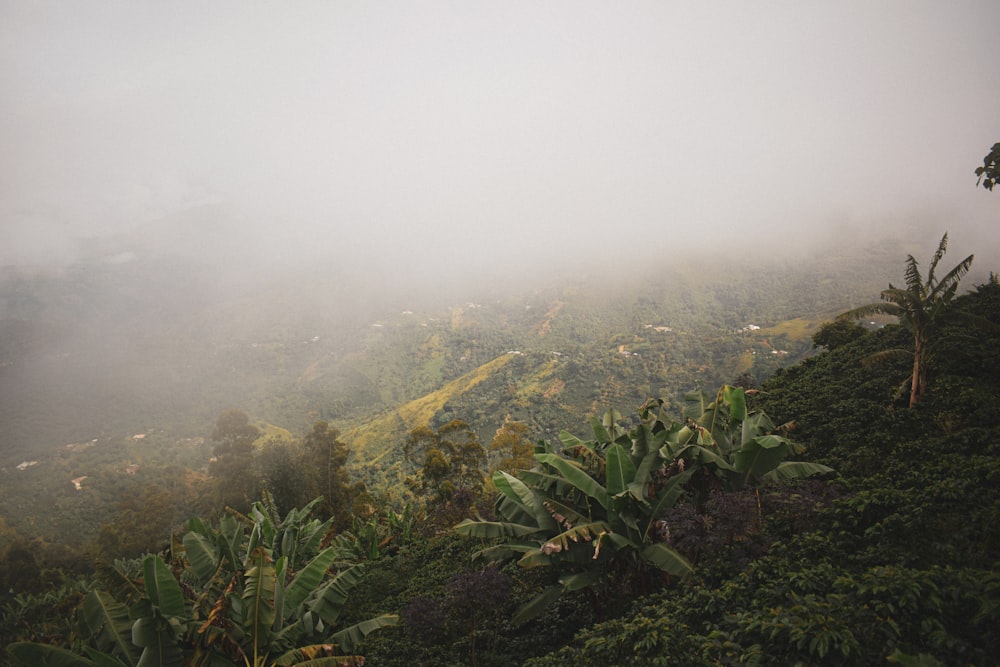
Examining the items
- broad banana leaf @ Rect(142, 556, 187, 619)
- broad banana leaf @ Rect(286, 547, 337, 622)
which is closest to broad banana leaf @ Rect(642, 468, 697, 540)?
broad banana leaf @ Rect(286, 547, 337, 622)

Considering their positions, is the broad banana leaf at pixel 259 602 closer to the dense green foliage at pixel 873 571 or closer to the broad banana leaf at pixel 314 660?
the broad banana leaf at pixel 314 660

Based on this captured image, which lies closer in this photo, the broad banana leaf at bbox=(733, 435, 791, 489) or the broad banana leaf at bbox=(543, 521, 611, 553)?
the broad banana leaf at bbox=(543, 521, 611, 553)

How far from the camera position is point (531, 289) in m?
182

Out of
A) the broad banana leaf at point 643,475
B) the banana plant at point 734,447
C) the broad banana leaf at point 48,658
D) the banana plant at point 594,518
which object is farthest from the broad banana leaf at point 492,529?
the broad banana leaf at point 48,658

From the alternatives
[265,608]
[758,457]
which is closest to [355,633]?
[265,608]

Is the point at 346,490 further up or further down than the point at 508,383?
further up

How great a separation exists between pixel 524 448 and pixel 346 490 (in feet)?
37.6

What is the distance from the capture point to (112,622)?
5953 millimetres

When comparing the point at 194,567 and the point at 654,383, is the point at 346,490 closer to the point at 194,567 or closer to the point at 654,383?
the point at 194,567

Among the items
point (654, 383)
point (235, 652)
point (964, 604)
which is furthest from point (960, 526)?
point (654, 383)

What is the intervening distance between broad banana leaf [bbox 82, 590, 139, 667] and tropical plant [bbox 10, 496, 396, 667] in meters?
0.01

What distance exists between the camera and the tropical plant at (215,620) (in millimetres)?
5941

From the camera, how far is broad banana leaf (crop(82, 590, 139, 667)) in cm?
595

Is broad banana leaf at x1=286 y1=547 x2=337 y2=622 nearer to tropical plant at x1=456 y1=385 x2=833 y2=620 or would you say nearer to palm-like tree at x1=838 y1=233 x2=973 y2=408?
tropical plant at x1=456 y1=385 x2=833 y2=620
